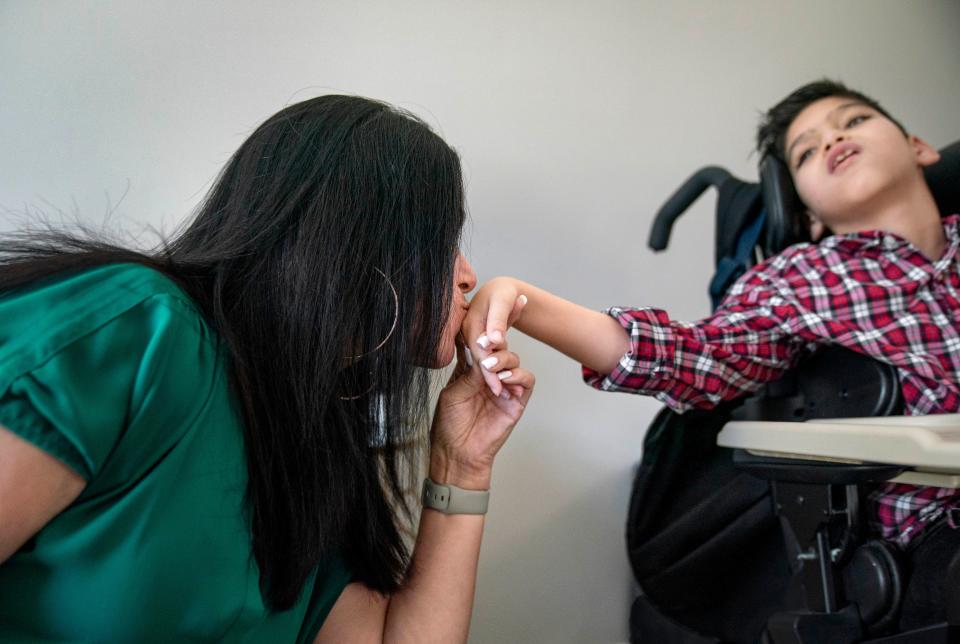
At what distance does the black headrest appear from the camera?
3.44ft

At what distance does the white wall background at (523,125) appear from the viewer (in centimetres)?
91

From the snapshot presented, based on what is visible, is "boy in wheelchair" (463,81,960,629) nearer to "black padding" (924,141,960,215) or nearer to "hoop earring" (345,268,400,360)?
"black padding" (924,141,960,215)

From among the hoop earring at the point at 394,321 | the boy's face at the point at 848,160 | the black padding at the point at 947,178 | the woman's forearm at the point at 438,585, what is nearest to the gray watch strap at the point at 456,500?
the woman's forearm at the point at 438,585

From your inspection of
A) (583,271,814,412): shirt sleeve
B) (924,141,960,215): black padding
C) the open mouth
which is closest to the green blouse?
(583,271,814,412): shirt sleeve

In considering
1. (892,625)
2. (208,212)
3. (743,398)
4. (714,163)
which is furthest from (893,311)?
(208,212)

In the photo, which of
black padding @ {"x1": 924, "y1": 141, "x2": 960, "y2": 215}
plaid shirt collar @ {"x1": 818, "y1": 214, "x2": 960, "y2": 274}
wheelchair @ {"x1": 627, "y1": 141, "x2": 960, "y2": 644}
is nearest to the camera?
wheelchair @ {"x1": 627, "y1": 141, "x2": 960, "y2": 644}

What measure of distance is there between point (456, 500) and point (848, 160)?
31.9 inches

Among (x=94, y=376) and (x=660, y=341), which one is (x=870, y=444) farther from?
(x=94, y=376)

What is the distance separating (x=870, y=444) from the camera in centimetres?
60

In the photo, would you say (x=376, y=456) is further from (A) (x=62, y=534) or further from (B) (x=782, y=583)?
(B) (x=782, y=583)

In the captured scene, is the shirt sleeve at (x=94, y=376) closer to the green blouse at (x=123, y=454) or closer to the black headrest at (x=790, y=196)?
the green blouse at (x=123, y=454)

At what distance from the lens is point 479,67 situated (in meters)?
1.18

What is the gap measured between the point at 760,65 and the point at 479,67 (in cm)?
75

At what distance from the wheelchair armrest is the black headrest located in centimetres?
40
